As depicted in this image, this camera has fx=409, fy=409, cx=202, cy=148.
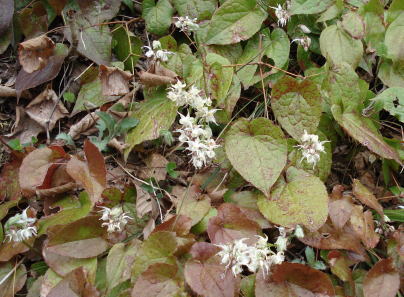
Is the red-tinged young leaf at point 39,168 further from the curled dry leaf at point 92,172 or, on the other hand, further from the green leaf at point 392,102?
the green leaf at point 392,102

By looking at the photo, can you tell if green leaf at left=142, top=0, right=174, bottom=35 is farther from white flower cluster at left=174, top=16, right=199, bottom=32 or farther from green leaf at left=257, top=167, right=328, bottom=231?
green leaf at left=257, top=167, right=328, bottom=231

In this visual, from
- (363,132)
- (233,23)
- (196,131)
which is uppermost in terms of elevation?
(233,23)

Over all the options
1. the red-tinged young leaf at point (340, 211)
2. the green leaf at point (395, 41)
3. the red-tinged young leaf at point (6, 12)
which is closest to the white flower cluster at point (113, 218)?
the red-tinged young leaf at point (340, 211)

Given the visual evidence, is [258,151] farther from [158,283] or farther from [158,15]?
[158,15]

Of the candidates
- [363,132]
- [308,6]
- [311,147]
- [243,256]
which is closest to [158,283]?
[243,256]

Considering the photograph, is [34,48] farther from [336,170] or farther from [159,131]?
[336,170]

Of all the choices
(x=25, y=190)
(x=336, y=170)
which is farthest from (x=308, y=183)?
(x=25, y=190)
